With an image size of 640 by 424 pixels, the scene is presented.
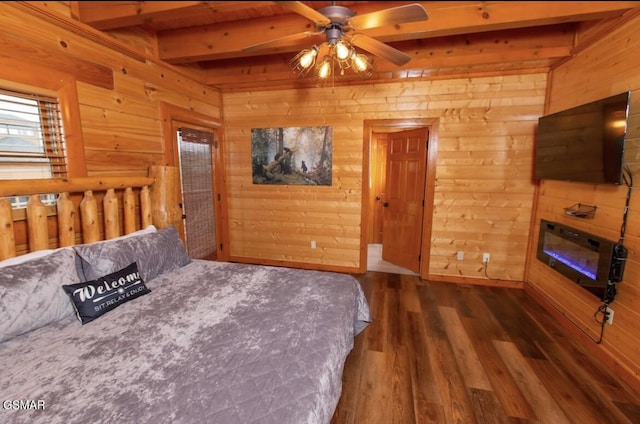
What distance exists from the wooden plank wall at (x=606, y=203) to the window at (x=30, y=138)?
13.5 ft

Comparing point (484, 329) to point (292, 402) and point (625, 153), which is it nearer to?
point (625, 153)

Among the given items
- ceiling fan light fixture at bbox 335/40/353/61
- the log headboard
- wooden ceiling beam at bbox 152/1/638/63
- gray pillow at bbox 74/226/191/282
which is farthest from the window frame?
ceiling fan light fixture at bbox 335/40/353/61

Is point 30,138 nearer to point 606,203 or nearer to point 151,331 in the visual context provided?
point 151,331

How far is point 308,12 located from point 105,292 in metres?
2.02

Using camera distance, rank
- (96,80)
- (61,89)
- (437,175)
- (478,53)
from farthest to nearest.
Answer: (437,175)
(478,53)
(96,80)
(61,89)

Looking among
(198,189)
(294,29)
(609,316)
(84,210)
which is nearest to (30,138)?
(84,210)

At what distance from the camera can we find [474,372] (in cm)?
210

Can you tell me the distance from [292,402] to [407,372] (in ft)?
4.21

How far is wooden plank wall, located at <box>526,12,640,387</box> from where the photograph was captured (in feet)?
6.73

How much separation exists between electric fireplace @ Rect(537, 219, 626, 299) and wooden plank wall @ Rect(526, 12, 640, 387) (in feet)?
0.25

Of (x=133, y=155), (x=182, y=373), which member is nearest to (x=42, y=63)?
(x=133, y=155)

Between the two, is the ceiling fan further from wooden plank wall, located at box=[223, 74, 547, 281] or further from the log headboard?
wooden plank wall, located at box=[223, 74, 547, 281]

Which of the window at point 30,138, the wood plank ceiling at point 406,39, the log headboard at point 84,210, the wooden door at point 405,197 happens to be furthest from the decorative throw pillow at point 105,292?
the wooden door at point 405,197

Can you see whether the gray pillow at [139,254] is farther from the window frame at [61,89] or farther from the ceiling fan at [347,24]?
the ceiling fan at [347,24]
